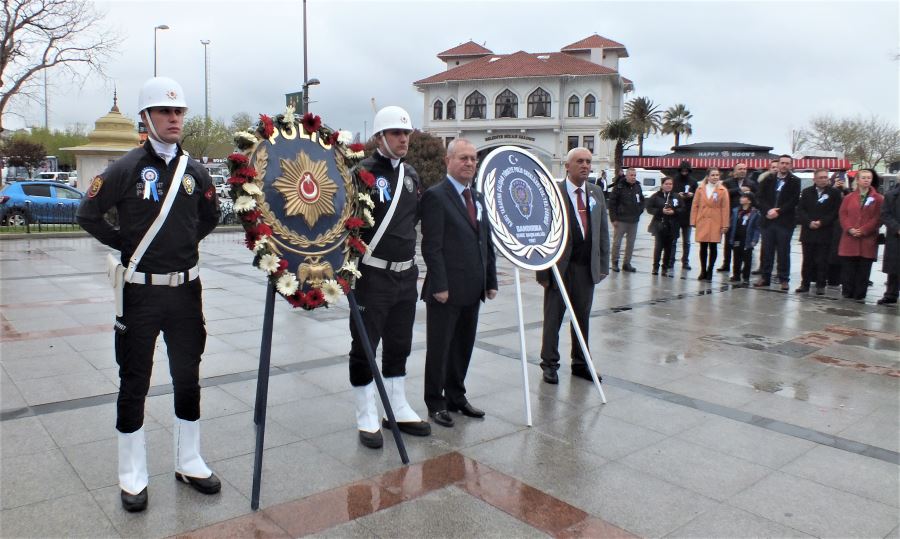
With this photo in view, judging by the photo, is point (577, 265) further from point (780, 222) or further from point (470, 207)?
point (780, 222)

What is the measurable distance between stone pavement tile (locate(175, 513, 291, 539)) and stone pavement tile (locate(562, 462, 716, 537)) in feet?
5.07

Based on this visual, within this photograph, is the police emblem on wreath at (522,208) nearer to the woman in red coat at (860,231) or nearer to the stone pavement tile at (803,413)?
the stone pavement tile at (803,413)

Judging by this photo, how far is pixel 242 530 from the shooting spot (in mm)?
3287

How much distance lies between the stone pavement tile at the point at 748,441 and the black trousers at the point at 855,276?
698 cm

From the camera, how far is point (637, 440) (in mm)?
4594

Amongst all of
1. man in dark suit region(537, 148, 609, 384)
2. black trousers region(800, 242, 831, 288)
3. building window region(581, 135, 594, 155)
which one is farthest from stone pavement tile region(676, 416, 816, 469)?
building window region(581, 135, 594, 155)

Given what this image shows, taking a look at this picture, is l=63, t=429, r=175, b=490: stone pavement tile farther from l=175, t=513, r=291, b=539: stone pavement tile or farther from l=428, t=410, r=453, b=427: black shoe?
l=428, t=410, r=453, b=427: black shoe

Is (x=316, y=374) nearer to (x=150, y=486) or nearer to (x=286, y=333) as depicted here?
(x=286, y=333)

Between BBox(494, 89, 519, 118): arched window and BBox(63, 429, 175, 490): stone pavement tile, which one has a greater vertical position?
BBox(494, 89, 519, 118): arched window

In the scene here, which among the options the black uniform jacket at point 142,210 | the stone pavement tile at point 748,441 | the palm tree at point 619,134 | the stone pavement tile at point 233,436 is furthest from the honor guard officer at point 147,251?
the palm tree at point 619,134

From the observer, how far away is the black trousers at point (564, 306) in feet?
19.6

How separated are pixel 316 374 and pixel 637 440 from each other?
2.78 metres

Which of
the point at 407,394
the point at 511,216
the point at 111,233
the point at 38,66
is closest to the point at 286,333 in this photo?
the point at 407,394

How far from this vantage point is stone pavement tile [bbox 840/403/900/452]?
4.65 metres
